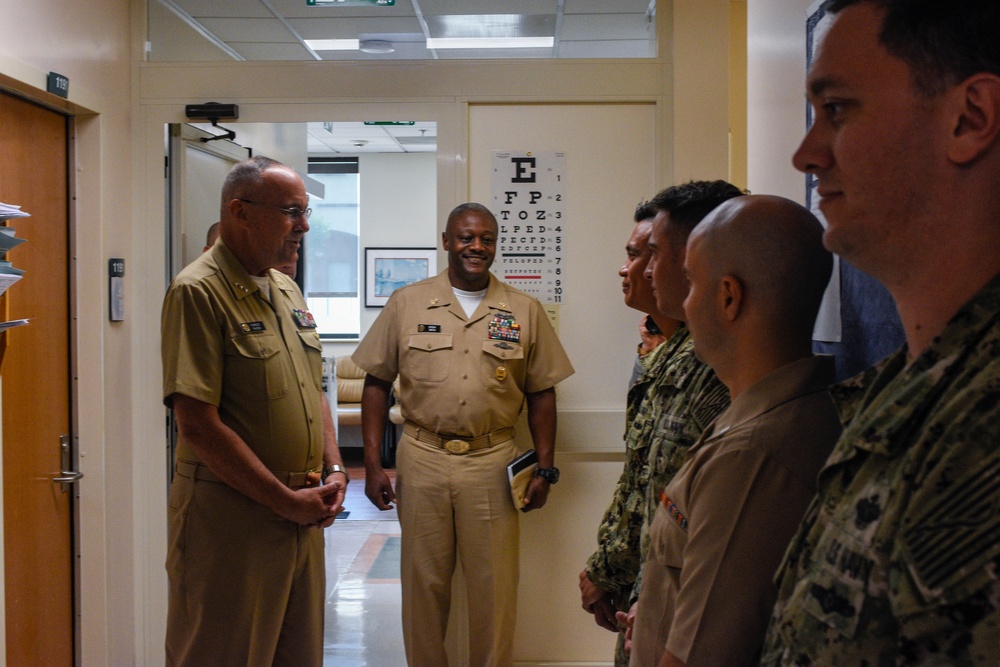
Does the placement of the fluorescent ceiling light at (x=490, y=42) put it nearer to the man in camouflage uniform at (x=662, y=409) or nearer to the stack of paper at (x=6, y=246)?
the man in camouflage uniform at (x=662, y=409)

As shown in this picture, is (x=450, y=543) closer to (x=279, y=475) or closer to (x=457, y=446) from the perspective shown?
(x=457, y=446)

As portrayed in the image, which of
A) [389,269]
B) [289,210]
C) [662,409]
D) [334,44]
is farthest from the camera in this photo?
[389,269]

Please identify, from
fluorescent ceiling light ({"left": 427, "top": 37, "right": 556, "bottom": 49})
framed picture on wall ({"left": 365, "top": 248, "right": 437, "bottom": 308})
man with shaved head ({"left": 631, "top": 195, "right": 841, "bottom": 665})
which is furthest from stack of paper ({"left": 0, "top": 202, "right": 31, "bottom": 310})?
framed picture on wall ({"left": 365, "top": 248, "right": 437, "bottom": 308})

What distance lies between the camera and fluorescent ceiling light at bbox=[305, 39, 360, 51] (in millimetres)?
3287

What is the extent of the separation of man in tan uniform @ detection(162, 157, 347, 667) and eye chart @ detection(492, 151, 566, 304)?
3.99 feet

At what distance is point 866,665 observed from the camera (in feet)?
2.17

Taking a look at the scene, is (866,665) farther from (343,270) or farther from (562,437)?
(343,270)

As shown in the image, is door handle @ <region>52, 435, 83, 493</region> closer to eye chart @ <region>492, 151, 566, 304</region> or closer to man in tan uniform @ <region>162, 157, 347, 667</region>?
man in tan uniform @ <region>162, 157, 347, 667</region>

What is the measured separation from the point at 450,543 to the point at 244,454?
118cm

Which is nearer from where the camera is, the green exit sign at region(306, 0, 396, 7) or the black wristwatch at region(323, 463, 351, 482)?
the black wristwatch at region(323, 463, 351, 482)

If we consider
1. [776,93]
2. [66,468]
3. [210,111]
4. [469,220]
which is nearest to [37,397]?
[66,468]

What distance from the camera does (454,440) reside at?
2.90 m

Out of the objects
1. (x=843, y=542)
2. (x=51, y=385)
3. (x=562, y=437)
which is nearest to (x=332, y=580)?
(x=562, y=437)

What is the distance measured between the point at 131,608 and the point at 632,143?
104 inches
